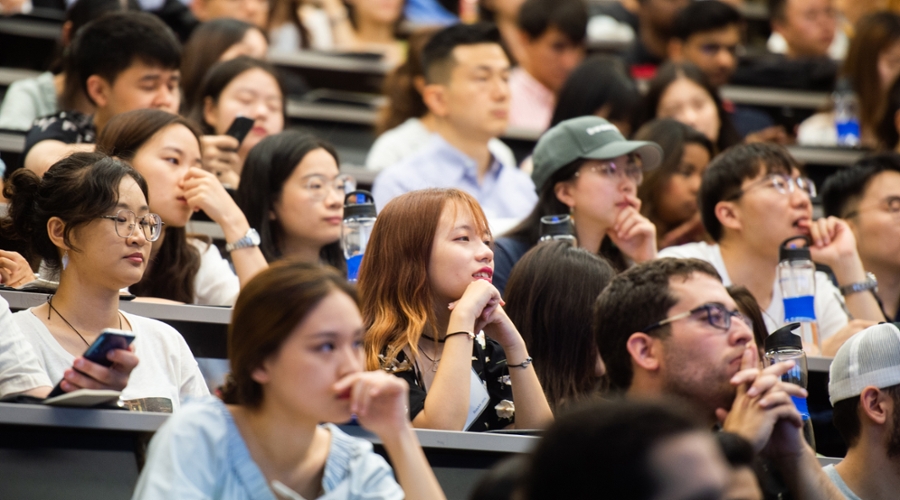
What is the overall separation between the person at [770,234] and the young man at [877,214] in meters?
0.30

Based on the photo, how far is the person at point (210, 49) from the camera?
15.8ft

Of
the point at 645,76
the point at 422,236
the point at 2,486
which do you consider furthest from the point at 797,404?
the point at 645,76

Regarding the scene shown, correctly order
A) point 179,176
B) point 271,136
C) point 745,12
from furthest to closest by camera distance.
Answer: point 745,12 → point 271,136 → point 179,176

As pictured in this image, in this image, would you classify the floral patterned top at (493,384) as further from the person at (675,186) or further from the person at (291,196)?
the person at (675,186)

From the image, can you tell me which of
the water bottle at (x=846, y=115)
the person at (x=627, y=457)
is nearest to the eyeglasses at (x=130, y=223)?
the person at (x=627, y=457)

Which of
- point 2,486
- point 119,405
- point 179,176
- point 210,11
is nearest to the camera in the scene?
point 2,486

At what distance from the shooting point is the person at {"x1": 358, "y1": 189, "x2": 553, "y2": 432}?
2670 mm

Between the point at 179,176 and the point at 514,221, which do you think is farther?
the point at 514,221

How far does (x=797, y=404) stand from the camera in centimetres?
290

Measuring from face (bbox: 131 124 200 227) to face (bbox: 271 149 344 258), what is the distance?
1.36 feet

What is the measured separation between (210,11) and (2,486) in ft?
13.8

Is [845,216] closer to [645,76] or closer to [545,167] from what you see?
[545,167]

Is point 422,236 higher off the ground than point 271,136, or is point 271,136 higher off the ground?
point 271,136

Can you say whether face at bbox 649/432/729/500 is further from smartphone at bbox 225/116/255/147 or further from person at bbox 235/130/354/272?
smartphone at bbox 225/116/255/147
